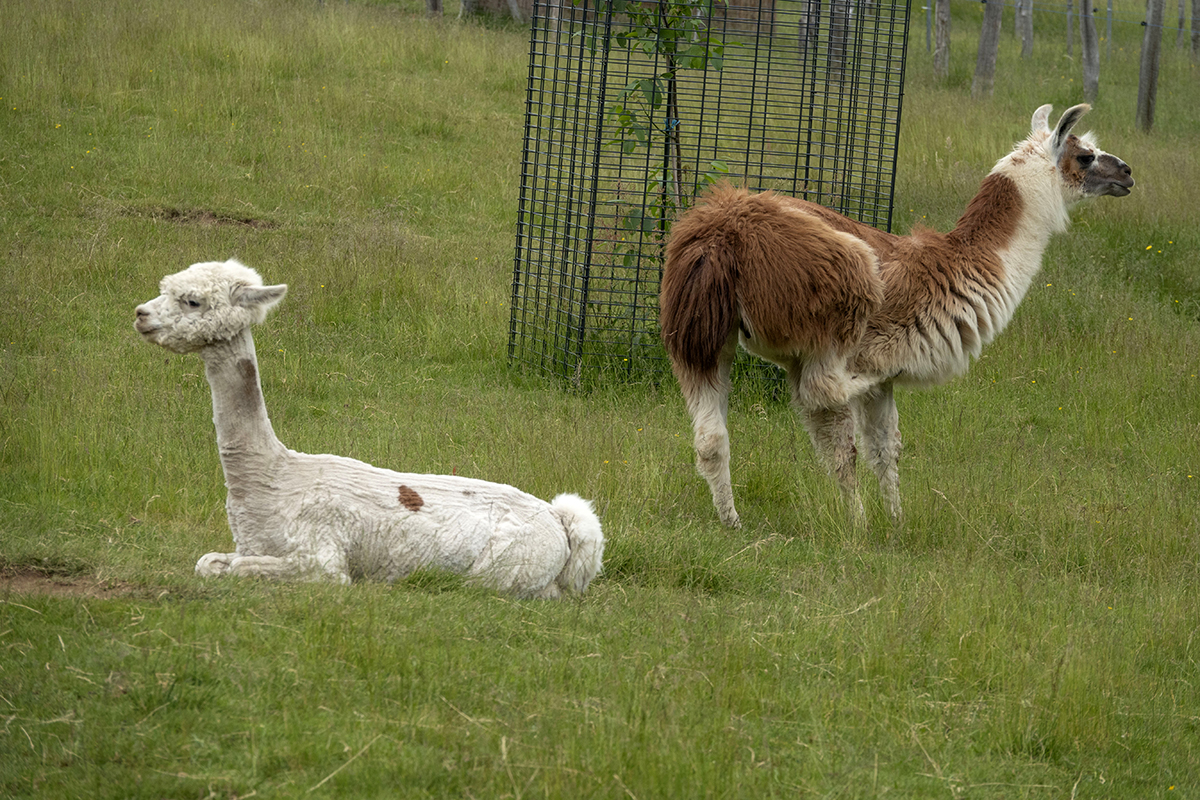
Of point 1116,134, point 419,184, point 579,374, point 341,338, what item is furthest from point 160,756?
point 1116,134

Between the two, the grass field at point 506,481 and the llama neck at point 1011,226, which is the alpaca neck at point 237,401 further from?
the llama neck at point 1011,226

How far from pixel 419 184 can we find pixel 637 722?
10.0 m

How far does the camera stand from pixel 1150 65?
17.7 metres

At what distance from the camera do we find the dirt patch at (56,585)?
4.12 metres

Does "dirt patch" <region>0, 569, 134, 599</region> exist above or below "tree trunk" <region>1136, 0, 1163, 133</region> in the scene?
below

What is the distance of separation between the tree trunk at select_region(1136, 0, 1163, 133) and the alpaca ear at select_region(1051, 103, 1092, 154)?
40.2ft

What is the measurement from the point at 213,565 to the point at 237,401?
64 centimetres

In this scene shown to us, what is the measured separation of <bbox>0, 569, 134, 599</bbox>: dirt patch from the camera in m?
4.12

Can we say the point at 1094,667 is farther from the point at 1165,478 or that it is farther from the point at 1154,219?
the point at 1154,219

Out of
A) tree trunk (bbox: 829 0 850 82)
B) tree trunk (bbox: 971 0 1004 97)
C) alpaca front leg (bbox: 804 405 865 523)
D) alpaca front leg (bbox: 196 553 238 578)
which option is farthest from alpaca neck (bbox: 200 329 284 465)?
tree trunk (bbox: 971 0 1004 97)

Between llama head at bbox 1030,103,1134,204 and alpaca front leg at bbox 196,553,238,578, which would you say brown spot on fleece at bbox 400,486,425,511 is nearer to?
alpaca front leg at bbox 196,553,238,578

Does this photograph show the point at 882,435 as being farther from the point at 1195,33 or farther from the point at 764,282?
the point at 1195,33

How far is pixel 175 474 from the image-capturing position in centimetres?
597

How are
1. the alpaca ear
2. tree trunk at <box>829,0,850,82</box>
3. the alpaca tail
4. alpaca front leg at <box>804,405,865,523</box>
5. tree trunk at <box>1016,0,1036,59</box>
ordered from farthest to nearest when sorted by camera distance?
1. tree trunk at <box>1016,0,1036,59</box>
2. tree trunk at <box>829,0,850,82</box>
3. the alpaca ear
4. alpaca front leg at <box>804,405,865,523</box>
5. the alpaca tail
